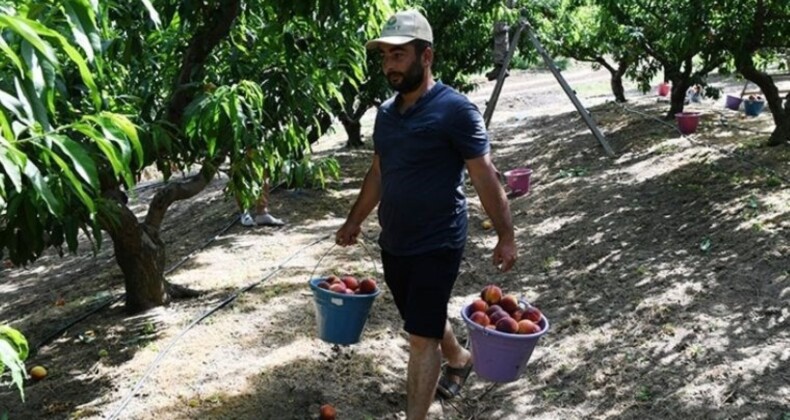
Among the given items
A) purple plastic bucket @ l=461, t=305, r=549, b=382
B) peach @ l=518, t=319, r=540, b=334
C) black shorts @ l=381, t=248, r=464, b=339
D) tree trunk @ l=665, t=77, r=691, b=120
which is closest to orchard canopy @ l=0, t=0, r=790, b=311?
black shorts @ l=381, t=248, r=464, b=339

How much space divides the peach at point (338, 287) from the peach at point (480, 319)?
2.12ft

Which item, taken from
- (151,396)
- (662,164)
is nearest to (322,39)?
(151,396)

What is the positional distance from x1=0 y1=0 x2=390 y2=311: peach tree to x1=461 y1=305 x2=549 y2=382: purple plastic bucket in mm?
1380

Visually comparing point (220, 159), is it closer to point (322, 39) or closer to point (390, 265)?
point (322, 39)

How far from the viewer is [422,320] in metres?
3.12

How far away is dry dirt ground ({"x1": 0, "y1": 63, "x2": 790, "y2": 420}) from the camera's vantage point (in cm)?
378

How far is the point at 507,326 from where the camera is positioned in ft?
10.9

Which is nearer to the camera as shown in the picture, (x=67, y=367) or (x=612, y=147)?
(x=67, y=367)

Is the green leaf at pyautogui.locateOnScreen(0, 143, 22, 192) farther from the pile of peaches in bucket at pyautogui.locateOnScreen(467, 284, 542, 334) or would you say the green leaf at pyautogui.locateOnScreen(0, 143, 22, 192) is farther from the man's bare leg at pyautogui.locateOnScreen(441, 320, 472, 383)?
the man's bare leg at pyautogui.locateOnScreen(441, 320, 472, 383)

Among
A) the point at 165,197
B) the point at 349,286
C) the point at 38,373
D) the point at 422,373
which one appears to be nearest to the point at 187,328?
the point at 38,373

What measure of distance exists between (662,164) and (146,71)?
607 cm

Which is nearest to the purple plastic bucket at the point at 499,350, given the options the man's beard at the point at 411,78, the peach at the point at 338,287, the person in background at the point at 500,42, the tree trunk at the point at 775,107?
the peach at the point at 338,287

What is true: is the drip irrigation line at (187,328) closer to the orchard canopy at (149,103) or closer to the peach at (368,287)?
the orchard canopy at (149,103)

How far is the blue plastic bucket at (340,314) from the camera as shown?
3578 millimetres
